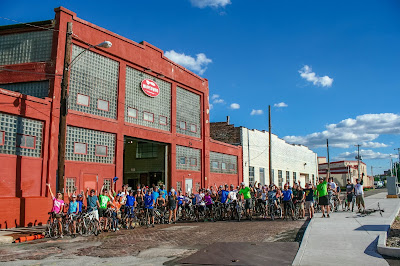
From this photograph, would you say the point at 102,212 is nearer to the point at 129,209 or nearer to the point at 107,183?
the point at 129,209

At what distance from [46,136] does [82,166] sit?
2670 mm

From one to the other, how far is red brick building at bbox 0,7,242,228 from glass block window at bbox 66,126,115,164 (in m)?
0.06

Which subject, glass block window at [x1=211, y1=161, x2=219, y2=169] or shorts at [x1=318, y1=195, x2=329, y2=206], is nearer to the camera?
shorts at [x1=318, y1=195, x2=329, y2=206]

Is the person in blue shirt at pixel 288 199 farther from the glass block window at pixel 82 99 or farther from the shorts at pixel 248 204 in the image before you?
the glass block window at pixel 82 99

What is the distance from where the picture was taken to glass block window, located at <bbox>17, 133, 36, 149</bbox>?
17.1 metres

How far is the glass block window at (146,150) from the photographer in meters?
28.3

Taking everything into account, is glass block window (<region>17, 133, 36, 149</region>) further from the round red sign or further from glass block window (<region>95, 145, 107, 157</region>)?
the round red sign

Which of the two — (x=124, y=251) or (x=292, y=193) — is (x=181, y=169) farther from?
(x=124, y=251)

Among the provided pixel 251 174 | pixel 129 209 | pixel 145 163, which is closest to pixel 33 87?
pixel 129 209

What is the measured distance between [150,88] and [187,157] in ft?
21.5

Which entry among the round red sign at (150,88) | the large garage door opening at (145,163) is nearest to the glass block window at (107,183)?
the large garage door opening at (145,163)

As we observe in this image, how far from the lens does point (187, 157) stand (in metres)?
28.9

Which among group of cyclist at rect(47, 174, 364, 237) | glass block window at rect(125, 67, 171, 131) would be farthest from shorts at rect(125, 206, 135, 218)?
glass block window at rect(125, 67, 171, 131)

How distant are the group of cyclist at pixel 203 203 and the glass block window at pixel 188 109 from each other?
9.96m
